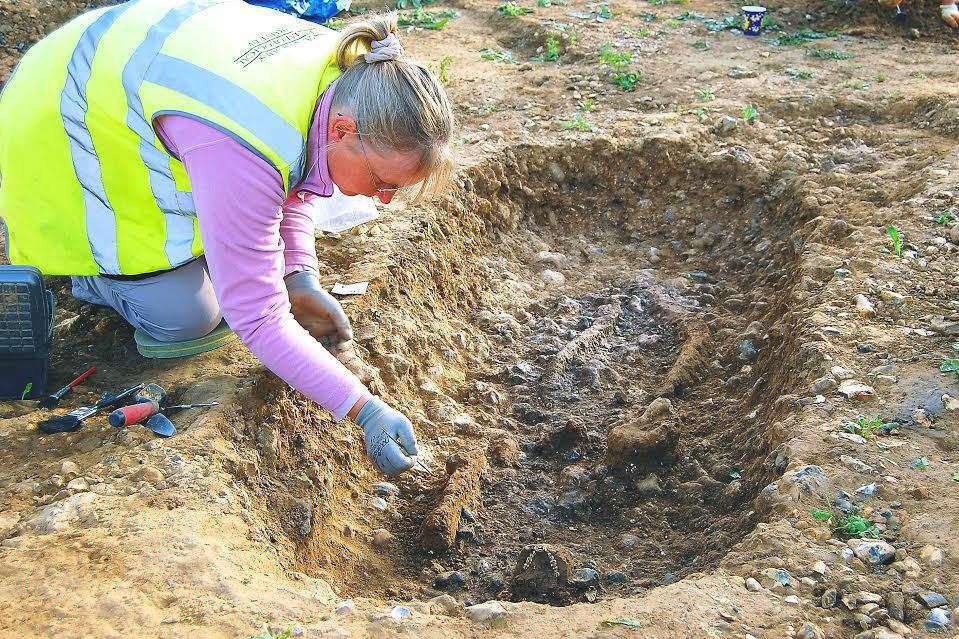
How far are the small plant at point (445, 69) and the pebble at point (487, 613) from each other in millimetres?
3962

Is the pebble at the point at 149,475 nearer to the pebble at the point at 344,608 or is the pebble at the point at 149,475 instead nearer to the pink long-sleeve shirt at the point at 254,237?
the pink long-sleeve shirt at the point at 254,237

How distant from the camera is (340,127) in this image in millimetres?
2350

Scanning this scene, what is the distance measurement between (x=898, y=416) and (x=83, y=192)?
107 inches

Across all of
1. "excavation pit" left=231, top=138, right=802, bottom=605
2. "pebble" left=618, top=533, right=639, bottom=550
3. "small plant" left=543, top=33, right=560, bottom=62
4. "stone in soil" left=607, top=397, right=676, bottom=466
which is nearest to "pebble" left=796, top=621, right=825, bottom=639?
"excavation pit" left=231, top=138, right=802, bottom=605

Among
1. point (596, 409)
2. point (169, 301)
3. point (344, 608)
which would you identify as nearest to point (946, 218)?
point (596, 409)

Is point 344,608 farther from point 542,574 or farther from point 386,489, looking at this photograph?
point 386,489

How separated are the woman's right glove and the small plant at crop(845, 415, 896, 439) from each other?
4.57 feet

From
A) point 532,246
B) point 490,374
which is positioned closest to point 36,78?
point 490,374

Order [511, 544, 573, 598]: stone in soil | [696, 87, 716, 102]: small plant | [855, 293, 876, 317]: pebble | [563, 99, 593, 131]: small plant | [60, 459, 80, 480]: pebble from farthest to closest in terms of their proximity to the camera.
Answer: [696, 87, 716, 102]: small plant < [563, 99, 593, 131]: small plant < [855, 293, 876, 317]: pebble < [511, 544, 573, 598]: stone in soil < [60, 459, 80, 480]: pebble

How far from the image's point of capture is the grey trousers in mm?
3064

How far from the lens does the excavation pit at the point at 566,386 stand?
9.58ft

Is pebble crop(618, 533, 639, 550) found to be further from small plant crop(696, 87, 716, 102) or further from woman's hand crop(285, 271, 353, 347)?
small plant crop(696, 87, 716, 102)

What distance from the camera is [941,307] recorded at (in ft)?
11.0

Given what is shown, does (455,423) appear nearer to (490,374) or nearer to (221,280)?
(490,374)
